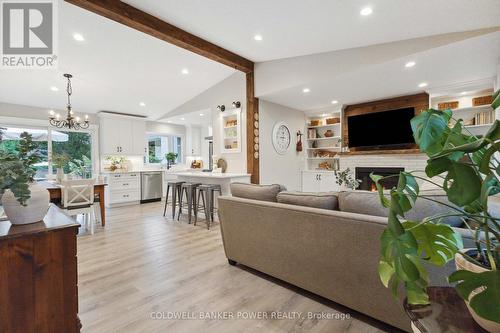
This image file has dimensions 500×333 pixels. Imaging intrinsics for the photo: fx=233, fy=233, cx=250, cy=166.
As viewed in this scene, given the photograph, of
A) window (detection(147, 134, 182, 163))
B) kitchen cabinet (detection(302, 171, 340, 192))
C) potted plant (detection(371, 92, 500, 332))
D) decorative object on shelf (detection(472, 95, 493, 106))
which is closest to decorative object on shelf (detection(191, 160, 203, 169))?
window (detection(147, 134, 182, 163))

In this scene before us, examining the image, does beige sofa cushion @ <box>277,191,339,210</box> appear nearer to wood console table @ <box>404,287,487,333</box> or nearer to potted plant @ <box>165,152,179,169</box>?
wood console table @ <box>404,287,487,333</box>

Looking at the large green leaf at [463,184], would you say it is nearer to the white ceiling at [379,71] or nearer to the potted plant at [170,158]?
the white ceiling at [379,71]

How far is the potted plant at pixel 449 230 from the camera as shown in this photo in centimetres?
53

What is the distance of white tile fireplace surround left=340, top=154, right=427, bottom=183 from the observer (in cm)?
441

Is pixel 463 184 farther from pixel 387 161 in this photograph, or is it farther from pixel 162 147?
pixel 162 147

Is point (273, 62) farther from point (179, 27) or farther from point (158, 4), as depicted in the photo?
point (158, 4)

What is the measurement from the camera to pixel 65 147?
5.86m

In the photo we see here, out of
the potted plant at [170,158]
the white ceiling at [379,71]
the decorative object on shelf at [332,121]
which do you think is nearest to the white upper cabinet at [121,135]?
the potted plant at [170,158]

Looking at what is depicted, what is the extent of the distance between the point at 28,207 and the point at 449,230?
195cm

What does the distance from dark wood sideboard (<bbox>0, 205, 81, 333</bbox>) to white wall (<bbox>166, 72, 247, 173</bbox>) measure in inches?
148

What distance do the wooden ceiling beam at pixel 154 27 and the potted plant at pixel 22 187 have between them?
→ 2.28 meters

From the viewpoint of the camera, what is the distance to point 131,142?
668 centimetres

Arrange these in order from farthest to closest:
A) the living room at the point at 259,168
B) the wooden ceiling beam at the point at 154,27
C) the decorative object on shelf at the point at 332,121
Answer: the decorative object on shelf at the point at 332,121 < the wooden ceiling beam at the point at 154,27 < the living room at the point at 259,168

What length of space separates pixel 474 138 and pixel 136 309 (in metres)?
2.28
